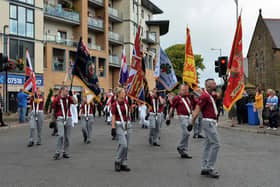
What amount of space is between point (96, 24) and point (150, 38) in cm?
1499

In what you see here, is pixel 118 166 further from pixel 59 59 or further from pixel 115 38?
pixel 115 38

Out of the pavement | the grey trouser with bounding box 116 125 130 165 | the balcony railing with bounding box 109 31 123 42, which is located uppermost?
the balcony railing with bounding box 109 31 123 42

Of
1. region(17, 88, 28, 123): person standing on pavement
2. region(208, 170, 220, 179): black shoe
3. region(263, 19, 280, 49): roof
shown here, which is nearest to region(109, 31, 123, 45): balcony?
region(263, 19, 280, 49): roof

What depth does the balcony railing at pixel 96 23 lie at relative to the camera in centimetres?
4185

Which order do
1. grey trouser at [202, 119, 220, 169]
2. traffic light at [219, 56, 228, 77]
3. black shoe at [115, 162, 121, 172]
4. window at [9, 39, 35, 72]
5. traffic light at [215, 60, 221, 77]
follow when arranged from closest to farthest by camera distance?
grey trouser at [202, 119, 220, 169] → black shoe at [115, 162, 121, 172] → traffic light at [219, 56, 228, 77] → traffic light at [215, 60, 221, 77] → window at [9, 39, 35, 72]

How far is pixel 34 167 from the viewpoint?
818cm

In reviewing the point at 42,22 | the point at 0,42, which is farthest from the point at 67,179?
the point at 42,22

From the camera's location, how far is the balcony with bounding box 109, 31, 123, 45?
4641 centimetres

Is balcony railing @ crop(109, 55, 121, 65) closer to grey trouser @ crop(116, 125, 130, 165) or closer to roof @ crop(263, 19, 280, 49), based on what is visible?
roof @ crop(263, 19, 280, 49)

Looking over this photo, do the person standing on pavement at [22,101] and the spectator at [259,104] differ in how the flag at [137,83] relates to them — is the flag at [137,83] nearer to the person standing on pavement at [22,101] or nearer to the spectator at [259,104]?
the spectator at [259,104]

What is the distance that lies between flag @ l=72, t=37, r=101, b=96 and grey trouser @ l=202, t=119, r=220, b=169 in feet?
15.5

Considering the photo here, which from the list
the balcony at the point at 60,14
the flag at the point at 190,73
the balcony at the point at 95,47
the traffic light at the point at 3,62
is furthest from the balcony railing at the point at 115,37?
the flag at the point at 190,73

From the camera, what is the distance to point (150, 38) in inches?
2208

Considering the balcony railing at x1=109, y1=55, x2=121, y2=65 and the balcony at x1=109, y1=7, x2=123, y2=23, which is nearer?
the balcony railing at x1=109, y1=55, x2=121, y2=65
